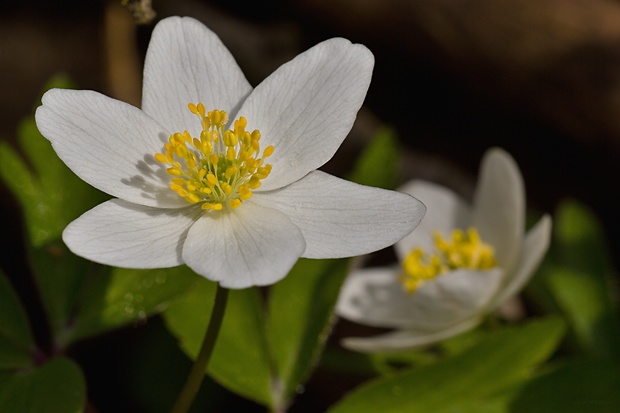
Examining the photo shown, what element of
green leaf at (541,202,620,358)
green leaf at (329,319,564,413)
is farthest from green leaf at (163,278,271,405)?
green leaf at (541,202,620,358)

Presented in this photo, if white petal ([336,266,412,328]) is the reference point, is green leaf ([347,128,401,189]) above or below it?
above

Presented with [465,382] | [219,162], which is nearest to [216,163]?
[219,162]

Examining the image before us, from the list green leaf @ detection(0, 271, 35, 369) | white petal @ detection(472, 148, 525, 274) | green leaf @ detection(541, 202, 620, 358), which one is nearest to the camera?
green leaf @ detection(0, 271, 35, 369)

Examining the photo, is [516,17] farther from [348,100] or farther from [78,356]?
[78,356]

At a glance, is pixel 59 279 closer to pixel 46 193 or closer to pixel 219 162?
pixel 46 193

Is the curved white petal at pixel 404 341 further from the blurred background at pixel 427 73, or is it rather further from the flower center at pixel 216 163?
the blurred background at pixel 427 73

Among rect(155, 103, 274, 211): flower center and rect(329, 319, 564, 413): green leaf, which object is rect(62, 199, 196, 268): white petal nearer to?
rect(155, 103, 274, 211): flower center
